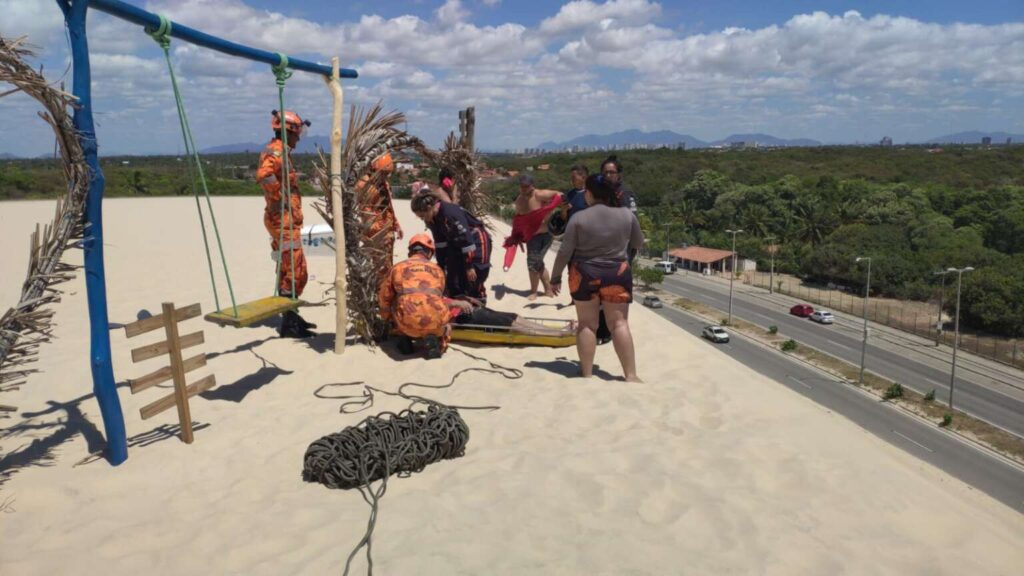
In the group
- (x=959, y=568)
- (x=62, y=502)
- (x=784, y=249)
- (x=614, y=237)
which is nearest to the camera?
(x=959, y=568)

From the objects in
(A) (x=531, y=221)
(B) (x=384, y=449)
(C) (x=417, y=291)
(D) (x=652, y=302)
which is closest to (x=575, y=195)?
(A) (x=531, y=221)

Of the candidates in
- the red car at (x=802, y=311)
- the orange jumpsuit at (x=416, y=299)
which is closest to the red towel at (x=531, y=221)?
the orange jumpsuit at (x=416, y=299)

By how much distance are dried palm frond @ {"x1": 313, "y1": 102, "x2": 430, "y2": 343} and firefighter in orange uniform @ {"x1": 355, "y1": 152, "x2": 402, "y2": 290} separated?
22mm

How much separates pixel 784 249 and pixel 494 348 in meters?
58.3

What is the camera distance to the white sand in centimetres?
301

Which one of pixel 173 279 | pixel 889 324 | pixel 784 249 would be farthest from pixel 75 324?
pixel 784 249

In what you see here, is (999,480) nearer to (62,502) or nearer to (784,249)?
(62,502)

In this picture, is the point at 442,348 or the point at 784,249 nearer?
the point at 442,348

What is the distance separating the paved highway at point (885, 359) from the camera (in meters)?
25.6

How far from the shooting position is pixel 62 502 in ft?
11.9

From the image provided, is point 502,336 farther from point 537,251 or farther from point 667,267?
point 667,267

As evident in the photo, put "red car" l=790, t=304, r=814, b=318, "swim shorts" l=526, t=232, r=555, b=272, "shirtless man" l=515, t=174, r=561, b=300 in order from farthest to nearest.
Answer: "red car" l=790, t=304, r=814, b=318 < "swim shorts" l=526, t=232, r=555, b=272 < "shirtless man" l=515, t=174, r=561, b=300

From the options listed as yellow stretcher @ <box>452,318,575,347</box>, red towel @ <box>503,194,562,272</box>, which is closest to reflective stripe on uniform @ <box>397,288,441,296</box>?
yellow stretcher @ <box>452,318,575,347</box>

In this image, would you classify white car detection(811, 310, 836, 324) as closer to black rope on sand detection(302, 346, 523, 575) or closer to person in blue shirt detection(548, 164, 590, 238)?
person in blue shirt detection(548, 164, 590, 238)
